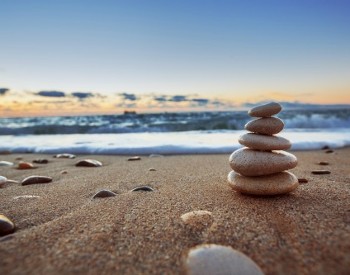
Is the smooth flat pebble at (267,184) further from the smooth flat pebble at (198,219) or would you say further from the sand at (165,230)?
the smooth flat pebble at (198,219)

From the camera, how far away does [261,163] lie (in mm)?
2029

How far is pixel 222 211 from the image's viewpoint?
5.79ft

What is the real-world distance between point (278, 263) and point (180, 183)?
1.60 m

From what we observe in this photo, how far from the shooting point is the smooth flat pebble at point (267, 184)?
1996mm

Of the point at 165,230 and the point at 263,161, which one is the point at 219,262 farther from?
the point at 263,161

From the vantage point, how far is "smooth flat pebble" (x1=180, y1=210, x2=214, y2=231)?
5.06ft

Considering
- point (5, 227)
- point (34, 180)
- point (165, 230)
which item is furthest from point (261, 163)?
point (34, 180)

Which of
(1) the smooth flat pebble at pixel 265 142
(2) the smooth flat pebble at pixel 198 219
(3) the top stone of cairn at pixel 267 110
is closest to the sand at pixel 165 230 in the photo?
(2) the smooth flat pebble at pixel 198 219

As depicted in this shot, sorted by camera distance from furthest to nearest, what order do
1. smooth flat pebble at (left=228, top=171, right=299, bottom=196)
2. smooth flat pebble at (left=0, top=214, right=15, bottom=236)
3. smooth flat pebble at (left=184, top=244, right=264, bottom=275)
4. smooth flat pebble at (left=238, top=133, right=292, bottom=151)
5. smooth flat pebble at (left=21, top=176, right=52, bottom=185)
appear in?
smooth flat pebble at (left=21, top=176, right=52, bottom=185), smooth flat pebble at (left=238, top=133, right=292, bottom=151), smooth flat pebble at (left=228, top=171, right=299, bottom=196), smooth flat pebble at (left=0, top=214, right=15, bottom=236), smooth flat pebble at (left=184, top=244, right=264, bottom=275)

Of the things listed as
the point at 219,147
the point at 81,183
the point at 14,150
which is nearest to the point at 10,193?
the point at 81,183

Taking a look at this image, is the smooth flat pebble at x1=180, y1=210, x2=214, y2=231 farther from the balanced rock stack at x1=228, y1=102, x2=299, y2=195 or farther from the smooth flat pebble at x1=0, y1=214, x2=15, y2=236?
the smooth flat pebble at x1=0, y1=214, x2=15, y2=236

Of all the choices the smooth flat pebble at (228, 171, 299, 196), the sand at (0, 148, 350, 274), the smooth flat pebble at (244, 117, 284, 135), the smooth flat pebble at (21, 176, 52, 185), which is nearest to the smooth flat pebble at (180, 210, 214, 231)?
the sand at (0, 148, 350, 274)

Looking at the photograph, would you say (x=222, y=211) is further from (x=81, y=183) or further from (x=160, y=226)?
(x=81, y=183)

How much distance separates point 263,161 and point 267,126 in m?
0.29
